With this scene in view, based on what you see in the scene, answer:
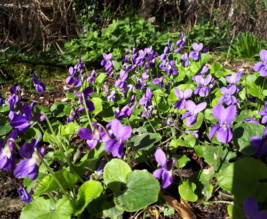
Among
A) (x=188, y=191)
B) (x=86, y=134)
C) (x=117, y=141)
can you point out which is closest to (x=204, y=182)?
(x=188, y=191)

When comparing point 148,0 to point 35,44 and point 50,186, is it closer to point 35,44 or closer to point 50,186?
point 35,44

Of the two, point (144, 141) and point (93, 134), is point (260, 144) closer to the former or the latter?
point (144, 141)

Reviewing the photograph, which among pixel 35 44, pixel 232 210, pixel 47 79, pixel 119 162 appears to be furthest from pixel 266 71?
pixel 35 44

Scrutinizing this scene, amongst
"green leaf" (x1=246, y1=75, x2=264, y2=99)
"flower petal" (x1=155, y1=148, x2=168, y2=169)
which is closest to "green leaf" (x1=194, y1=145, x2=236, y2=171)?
"flower petal" (x1=155, y1=148, x2=168, y2=169)

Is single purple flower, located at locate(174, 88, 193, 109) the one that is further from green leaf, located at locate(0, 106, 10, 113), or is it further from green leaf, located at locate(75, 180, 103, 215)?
green leaf, located at locate(0, 106, 10, 113)

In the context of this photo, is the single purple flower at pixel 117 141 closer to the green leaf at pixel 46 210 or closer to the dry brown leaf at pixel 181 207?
the green leaf at pixel 46 210
